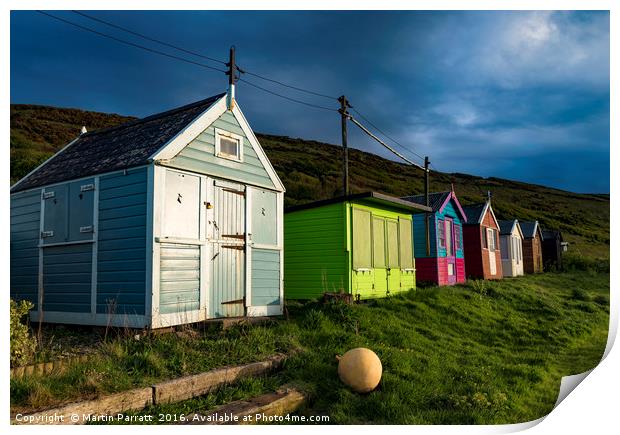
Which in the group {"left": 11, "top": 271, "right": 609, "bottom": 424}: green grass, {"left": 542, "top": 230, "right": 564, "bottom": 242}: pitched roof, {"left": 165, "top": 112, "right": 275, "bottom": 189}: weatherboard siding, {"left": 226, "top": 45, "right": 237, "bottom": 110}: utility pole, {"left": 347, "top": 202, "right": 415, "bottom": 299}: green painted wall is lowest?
{"left": 11, "top": 271, "right": 609, "bottom": 424}: green grass

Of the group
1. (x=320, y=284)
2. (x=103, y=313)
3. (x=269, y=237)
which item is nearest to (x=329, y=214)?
(x=320, y=284)

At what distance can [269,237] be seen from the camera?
38.2ft

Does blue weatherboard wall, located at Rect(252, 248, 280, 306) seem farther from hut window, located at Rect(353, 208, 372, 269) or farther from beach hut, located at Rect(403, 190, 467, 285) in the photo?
beach hut, located at Rect(403, 190, 467, 285)

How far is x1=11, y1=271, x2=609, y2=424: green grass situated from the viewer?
628cm

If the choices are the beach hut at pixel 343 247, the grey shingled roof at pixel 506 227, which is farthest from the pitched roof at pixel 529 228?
the beach hut at pixel 343 247

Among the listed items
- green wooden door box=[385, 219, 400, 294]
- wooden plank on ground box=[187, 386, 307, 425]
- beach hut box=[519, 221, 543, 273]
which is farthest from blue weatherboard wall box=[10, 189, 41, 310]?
beach hut box=[519, 221, 543, 273]

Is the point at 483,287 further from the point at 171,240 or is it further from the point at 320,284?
the point at 171,240

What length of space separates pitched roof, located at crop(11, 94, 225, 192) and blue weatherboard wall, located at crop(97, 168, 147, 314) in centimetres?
38

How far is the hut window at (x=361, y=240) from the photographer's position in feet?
46.1

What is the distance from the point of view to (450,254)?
21562mm

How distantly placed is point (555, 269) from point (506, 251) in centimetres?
886

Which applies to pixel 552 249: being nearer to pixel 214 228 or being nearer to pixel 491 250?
pixel 491 250

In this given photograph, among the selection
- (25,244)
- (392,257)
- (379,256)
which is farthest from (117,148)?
(392,257)

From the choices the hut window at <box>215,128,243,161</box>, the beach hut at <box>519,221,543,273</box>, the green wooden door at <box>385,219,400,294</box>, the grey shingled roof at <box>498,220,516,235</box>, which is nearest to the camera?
the hut window at <box>215,128,243,161</box>
